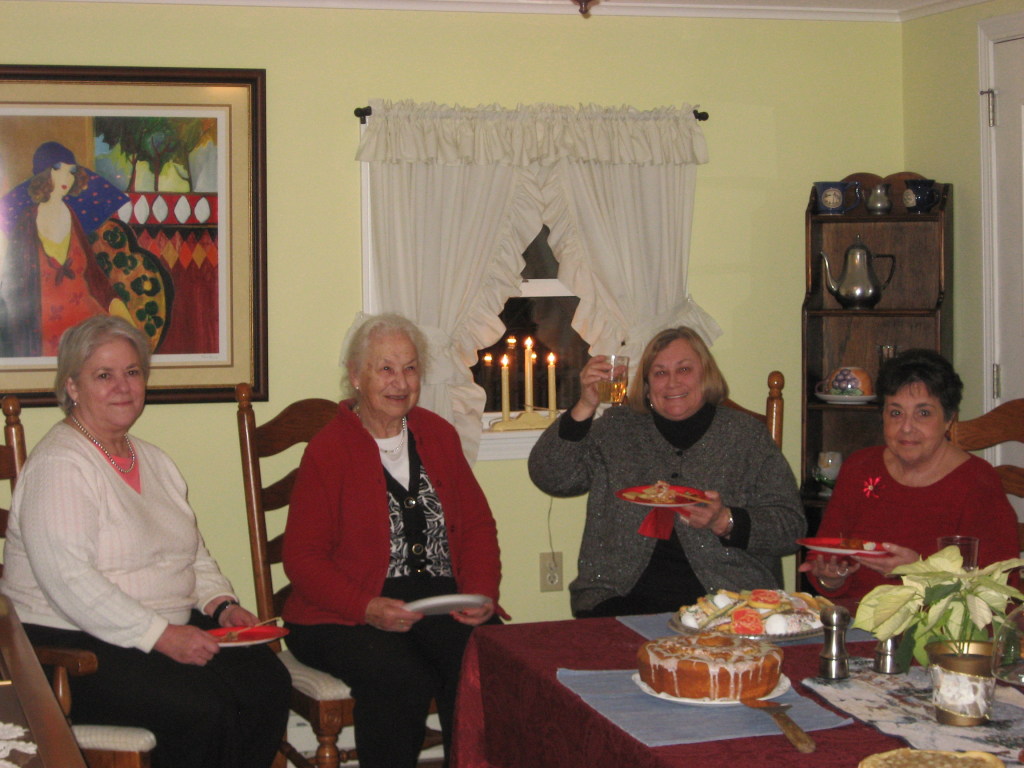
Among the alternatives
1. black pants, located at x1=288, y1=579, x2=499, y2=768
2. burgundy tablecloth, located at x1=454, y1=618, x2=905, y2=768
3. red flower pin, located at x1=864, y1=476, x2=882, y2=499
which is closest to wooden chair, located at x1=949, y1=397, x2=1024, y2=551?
red flower pin, located at x1=864, y1=476, x2=882, y2=499

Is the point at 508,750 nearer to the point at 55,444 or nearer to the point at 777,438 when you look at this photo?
the point at 55,444

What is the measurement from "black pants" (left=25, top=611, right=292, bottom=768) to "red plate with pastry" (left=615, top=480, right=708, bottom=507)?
91cm

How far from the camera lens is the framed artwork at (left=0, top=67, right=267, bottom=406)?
3303 millimetres

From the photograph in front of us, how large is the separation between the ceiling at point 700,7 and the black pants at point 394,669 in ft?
6.01

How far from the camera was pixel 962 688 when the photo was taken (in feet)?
4.83

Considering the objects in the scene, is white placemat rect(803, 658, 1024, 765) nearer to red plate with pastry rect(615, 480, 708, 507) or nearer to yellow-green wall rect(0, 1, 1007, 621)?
red plate with pastry rect(615, 480, 708, 507)

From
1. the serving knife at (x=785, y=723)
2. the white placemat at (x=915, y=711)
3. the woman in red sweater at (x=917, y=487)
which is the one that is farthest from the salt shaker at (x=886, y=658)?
the woman in red sweater at (x=917, y=487)

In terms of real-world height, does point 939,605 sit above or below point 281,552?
above

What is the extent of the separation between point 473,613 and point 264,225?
1.46 m

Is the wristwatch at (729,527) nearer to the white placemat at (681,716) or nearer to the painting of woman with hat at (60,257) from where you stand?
the white placemat at (681,716)

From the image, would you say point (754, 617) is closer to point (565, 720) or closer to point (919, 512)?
point (565, 720)

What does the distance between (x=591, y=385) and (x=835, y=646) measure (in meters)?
1.25

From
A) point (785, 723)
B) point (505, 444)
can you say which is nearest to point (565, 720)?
point (785, 723)

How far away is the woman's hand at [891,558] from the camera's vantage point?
2.07m
